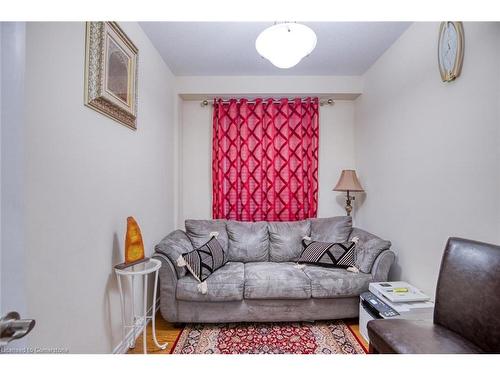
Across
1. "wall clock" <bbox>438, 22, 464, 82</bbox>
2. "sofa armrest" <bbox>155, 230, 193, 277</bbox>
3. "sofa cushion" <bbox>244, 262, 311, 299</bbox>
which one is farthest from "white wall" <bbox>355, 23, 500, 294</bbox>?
"sofa armrest" <bbox>155, 230, 193, 277</bbox>

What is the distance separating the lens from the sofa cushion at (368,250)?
2.31m

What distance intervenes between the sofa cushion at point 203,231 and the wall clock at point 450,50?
8.00 feet

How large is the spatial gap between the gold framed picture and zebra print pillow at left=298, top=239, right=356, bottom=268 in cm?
211

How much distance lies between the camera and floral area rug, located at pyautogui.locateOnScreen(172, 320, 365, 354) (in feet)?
6.40

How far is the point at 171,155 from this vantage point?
120 inches

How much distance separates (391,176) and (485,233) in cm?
112

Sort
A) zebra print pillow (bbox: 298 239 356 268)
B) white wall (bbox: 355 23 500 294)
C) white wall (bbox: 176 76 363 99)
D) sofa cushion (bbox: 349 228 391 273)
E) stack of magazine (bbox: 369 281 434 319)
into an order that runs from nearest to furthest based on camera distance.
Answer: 1. white wall (bbox: 355 23 500 294)
2. stack of magazine (bbox: 369 281 434 319)
3. sofa cushion (bbox: 349 228 391 273)
4. zebra print pillow (bbox: 298 239 356 268)
5. white wall (bbox: 176 76 363 99)

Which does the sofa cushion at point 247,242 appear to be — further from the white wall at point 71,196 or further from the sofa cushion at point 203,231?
the white wall at point 71,196

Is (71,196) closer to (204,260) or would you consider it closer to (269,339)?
(204,260)

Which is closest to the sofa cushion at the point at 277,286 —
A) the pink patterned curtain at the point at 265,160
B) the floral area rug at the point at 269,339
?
the floral area rug at the point at 269,339

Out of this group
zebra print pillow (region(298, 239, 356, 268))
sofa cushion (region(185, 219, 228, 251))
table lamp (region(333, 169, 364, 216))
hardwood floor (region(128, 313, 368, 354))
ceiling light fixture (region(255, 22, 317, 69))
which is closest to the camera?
ceiling light fixture (region(255, 22, 317, 69))

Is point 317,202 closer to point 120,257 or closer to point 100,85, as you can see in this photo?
point 120,257

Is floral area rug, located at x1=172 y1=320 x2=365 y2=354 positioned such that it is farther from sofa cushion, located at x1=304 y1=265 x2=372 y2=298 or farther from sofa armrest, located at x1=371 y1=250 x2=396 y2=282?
sofa armrest, located at x1=371 y1=250 x2=396 y2=282
